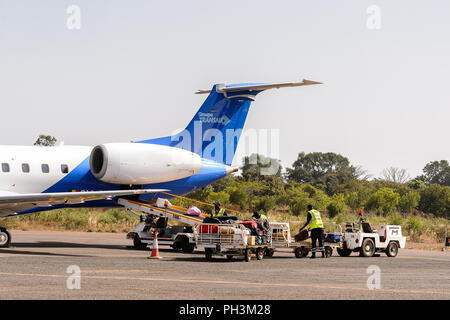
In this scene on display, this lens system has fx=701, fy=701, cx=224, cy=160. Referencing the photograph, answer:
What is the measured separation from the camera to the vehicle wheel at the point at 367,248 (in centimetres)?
2503

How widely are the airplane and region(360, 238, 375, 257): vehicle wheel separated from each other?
21.7ft

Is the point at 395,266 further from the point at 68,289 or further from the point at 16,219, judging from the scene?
the point at 16,219

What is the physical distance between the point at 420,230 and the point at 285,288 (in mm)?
29680

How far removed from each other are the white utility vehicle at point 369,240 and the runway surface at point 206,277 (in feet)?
5.17

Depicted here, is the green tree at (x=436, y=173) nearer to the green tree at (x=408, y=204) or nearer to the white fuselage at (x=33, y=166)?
the green tree at (x=408, y=204)

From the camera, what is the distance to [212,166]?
97.5ft

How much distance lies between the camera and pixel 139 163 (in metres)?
27.4

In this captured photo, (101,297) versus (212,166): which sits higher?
(212,166)

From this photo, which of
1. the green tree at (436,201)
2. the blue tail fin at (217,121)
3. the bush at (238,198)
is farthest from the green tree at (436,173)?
the blue tail fin at (217,121)

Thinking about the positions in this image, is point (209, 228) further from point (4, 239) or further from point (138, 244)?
point (4, 239)

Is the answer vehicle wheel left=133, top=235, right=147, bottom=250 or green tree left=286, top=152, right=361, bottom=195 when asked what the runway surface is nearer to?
vehicle wheel left=133, top=235, right=147, bottom=250

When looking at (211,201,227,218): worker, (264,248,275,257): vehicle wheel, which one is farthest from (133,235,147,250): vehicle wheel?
(264,248,275,257): vehicle wheel
